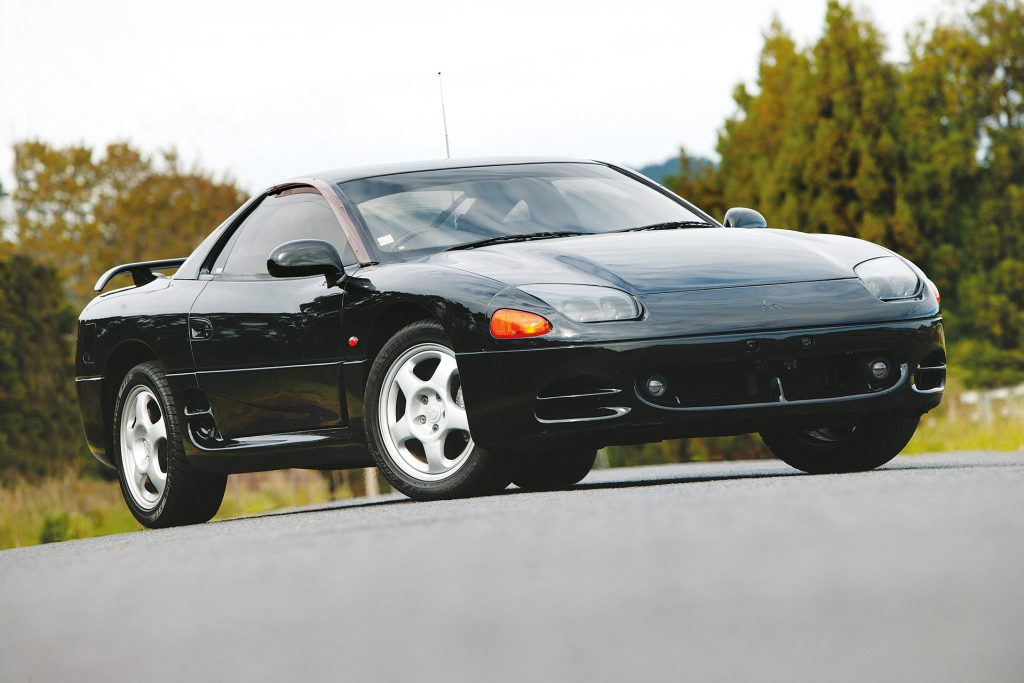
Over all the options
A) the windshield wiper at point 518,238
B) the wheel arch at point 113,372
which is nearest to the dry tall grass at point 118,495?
the windshield wiper at point 518,238

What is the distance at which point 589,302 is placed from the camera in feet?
20.9

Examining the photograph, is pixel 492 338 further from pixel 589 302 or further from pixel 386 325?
pixel 386 325

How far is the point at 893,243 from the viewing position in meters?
34.2

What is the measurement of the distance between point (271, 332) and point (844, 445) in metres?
2.63

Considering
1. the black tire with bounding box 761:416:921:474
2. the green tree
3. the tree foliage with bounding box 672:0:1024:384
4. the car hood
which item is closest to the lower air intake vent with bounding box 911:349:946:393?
the black tire with bounding box 761:416:921:474

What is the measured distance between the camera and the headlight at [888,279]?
6758 millimetres

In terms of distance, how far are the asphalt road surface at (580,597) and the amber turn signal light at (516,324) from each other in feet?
2.60

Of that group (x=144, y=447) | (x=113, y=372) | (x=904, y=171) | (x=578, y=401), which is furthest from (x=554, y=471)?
(x=904, y=171)

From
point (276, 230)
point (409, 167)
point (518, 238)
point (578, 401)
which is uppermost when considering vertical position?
point (409, 167)

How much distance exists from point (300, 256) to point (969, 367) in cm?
3192

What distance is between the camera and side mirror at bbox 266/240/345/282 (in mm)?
7043

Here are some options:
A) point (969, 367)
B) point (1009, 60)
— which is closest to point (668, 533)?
point (969, 367)

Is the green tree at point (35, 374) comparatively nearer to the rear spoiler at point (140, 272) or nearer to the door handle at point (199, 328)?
the rear spoiler at point (140, 272)

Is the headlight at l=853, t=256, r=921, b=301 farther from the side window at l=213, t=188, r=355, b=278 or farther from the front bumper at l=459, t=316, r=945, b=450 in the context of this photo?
the side window at l=213, t=188, r=355, b=278
